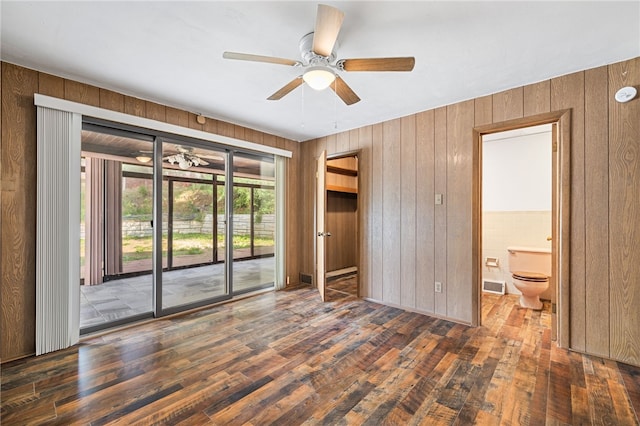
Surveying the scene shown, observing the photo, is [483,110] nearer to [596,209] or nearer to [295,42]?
[596,209]

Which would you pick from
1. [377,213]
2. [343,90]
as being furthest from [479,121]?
[343,90]

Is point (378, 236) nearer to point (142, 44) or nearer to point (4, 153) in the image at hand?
point (142, 44)

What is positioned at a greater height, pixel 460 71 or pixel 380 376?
pixel 460 71

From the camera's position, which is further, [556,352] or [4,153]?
[556,352]

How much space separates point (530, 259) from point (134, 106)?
5162 millimetres

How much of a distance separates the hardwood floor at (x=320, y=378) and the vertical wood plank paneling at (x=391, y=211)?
67 centimetres

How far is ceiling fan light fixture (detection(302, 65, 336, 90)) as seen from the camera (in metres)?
1.92

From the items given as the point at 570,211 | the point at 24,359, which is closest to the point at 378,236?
the point at 570,211

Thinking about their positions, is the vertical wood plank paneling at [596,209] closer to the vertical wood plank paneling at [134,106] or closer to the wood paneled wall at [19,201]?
the vertical wood plank paneling at [134,106]

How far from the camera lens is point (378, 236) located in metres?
3.83

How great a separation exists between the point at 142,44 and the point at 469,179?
3204 mm

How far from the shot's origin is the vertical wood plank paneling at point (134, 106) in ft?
9.53

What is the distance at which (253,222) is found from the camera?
4438 millimetres

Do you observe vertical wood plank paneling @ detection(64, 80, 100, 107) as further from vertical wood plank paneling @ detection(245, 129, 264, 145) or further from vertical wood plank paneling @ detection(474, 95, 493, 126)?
vertical wood plank paneling @ detection(474, 95, 493, 126)
